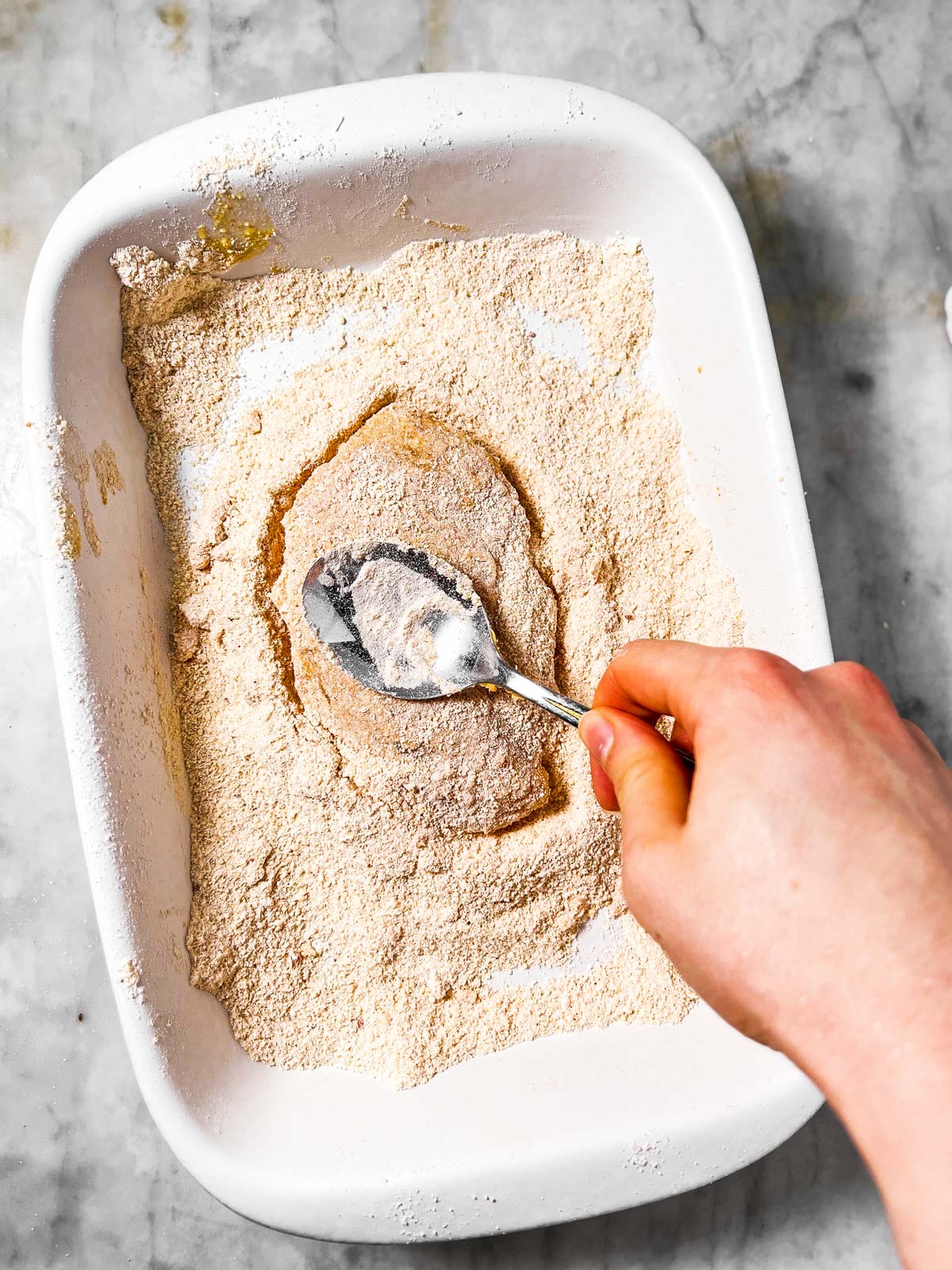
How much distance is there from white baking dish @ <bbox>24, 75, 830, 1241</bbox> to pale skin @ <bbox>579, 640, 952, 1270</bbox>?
240 mm

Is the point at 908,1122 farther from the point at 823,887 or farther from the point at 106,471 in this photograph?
the point at 106,471

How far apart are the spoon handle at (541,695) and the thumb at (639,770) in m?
0.07

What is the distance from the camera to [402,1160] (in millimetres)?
738

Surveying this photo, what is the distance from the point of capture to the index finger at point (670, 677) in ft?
1.87

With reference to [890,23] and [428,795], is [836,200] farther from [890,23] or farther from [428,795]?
[428,795]

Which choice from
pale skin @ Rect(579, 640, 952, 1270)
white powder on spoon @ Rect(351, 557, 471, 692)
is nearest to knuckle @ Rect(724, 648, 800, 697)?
pale skin @ Rect(579, 640, 952, 1270)

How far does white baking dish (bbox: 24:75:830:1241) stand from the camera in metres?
0.72

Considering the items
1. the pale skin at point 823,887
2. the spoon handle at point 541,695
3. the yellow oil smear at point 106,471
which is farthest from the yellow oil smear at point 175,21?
the pale skin at point 823,887

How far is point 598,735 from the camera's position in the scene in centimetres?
63

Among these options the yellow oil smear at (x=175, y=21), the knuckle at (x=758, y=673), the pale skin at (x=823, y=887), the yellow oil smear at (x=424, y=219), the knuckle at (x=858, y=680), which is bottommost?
the pale skin at (x=823, y=887)

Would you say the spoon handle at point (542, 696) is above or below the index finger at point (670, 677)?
below

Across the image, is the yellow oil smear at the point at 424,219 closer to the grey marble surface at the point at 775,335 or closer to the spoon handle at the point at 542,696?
the grey marble surface at the point at 775,335

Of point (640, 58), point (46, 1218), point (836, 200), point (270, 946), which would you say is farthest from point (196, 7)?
point (46, 1218)

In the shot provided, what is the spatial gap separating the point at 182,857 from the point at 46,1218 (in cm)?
47
